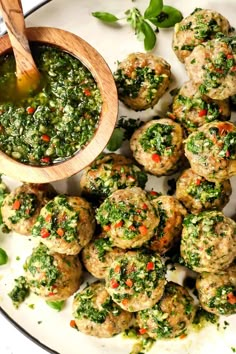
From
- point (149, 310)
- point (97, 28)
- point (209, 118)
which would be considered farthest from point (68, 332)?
point (97, 28)

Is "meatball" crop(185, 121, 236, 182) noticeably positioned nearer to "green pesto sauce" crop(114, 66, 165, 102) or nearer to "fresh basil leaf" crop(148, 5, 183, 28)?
"green pesto sauce" crop(114, 66, 165, 102)

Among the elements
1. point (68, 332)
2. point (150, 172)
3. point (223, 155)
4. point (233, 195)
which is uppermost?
point (223, 155)

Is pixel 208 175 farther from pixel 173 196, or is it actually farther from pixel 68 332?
pixel 68 332

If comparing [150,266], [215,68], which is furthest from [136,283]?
[215,68]

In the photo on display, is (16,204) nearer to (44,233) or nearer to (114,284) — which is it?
(44,233)

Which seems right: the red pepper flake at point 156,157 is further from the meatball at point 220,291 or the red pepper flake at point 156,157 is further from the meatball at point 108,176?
the meatball at point 220,291
